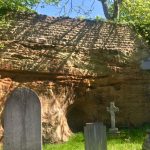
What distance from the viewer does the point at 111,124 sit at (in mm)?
13898

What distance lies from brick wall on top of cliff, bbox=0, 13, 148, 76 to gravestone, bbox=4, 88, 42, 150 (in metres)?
6.97

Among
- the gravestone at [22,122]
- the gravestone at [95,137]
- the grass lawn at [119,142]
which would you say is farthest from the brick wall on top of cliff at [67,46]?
the gravestone at [22,122]

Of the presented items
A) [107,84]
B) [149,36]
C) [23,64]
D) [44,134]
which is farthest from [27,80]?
[149,36]

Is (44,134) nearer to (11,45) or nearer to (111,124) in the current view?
(111,124)

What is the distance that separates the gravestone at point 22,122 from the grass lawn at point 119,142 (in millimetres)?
4591

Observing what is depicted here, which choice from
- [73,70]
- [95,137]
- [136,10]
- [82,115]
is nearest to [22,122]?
[95,137]

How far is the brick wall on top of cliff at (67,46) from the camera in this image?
545 inches

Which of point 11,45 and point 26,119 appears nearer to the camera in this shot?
point 26,119

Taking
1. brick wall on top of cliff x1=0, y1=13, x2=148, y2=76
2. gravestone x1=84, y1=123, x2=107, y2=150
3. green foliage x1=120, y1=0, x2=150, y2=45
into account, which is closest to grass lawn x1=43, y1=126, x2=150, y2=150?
brick wall on top of cliff x1=0, y1=13, x2=148, y2=76

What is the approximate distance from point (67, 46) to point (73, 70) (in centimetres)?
106

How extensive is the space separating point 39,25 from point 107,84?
341 cm

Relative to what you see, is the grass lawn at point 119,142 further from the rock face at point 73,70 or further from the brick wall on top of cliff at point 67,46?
the brick wall on top of cliff at point 67,46

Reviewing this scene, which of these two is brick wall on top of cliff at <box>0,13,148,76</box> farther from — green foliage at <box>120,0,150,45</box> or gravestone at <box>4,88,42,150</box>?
green foliage at <box>120,0,150,45</box>

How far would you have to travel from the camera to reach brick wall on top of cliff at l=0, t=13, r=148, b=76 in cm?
1385
